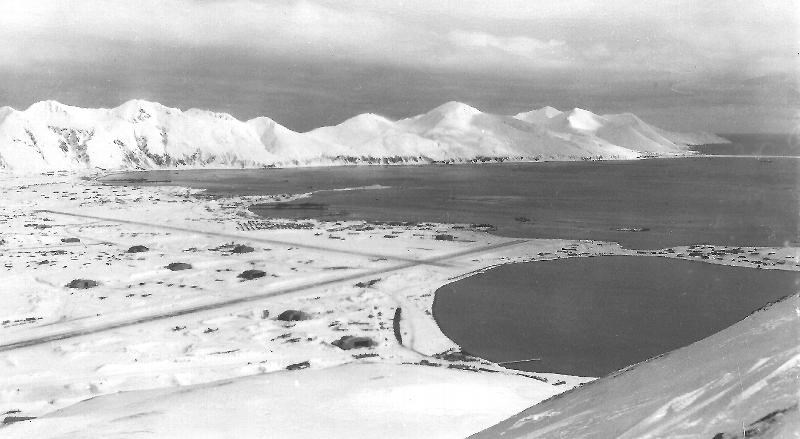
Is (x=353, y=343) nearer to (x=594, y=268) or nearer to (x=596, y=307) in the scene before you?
(x=596, y=307)

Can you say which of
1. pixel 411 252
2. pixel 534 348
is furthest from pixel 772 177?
pixel 534 348

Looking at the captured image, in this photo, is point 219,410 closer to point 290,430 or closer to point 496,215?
point 290,430

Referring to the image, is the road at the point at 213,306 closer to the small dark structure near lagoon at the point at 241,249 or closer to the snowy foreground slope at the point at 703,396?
Answer: the small dark structure near lagoon at the point at 241,249

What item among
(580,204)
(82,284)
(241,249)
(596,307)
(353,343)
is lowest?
(596,307)

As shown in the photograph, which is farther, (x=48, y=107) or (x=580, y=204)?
(x=48, y=107)

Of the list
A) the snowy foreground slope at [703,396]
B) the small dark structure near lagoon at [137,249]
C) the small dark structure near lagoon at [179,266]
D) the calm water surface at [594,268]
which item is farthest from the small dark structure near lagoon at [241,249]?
the snowy foreground slope at [703,396]

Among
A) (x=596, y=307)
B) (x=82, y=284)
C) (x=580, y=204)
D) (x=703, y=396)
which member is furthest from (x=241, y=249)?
(x=580, y=204)
